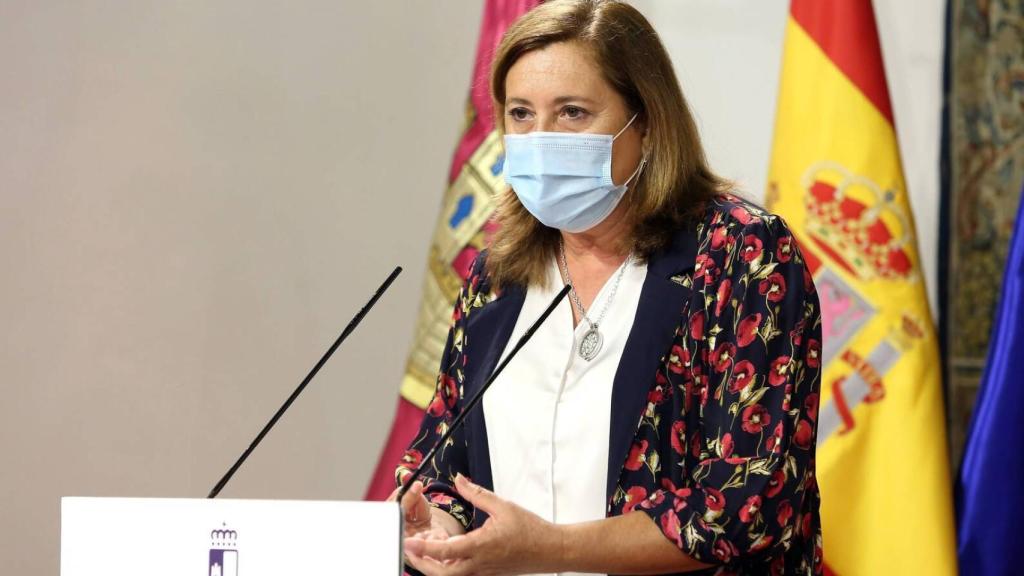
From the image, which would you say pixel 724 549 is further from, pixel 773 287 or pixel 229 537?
→ pixel 229 537

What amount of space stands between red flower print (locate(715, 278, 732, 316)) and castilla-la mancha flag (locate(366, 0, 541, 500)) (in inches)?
52.2

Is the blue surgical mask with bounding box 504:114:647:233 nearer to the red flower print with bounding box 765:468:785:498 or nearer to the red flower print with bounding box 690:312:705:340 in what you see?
the red flower print with bounding box 690:312:705:340

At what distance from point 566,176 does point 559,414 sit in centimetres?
34

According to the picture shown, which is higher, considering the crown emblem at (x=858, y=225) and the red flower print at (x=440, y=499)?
the crown emblem at (x=858, y=225)

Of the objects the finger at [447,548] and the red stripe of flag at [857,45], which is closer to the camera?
the finger at [447,548]

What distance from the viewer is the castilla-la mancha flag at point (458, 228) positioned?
2.94 meters

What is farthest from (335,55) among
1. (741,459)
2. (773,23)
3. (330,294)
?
(741,459)

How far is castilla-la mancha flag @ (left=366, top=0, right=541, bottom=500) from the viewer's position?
2.94m

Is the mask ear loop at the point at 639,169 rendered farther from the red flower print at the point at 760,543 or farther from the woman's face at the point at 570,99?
the red flower print at the point at 760,543

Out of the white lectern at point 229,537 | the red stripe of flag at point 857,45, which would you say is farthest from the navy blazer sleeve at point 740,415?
the red stripe of flag at point 857,45

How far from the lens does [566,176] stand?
1.76 metres

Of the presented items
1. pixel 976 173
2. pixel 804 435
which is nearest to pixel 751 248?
pixel 804 435

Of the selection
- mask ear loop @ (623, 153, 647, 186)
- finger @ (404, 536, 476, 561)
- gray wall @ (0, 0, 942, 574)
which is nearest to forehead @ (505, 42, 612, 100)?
mask ear loop @ (623, 153, 647, 186)

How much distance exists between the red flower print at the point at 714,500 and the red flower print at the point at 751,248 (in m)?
0.31
